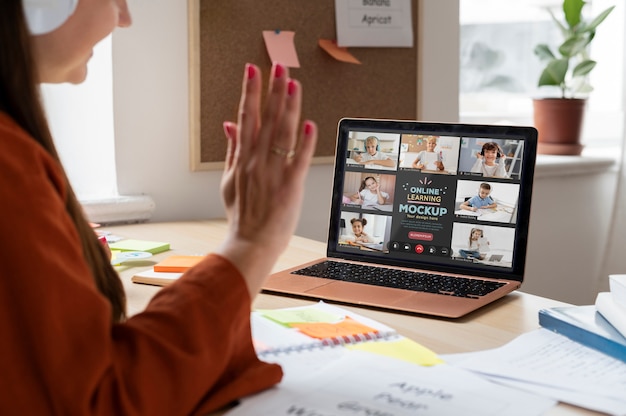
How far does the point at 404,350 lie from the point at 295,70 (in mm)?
1077

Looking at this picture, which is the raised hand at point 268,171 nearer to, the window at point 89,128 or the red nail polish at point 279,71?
the red nail polish at point 279,71

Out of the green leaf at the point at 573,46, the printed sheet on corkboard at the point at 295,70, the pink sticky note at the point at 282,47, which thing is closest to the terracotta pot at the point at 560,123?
the green leaf at the point at 573,46

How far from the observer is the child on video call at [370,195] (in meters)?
1.34

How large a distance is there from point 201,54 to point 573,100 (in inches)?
49.6

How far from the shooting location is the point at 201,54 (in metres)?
1.76

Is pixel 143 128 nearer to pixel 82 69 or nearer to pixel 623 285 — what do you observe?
pixel 82 69

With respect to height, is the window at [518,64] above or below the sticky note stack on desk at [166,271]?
above

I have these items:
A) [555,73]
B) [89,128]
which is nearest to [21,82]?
[89,128]

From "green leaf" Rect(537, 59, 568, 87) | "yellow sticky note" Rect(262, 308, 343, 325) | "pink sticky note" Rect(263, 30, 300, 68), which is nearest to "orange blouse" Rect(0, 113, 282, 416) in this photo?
"yellow sticky note" Rect(262, 308, 343, 325)

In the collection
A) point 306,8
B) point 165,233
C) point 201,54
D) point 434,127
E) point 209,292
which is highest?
point 306,8

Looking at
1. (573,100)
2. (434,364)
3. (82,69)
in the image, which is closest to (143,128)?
(82,69)

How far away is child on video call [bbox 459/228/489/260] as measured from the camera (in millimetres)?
1255

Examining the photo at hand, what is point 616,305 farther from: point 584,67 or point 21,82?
point 584,67

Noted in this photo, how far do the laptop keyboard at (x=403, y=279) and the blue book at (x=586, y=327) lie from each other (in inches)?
5.5
